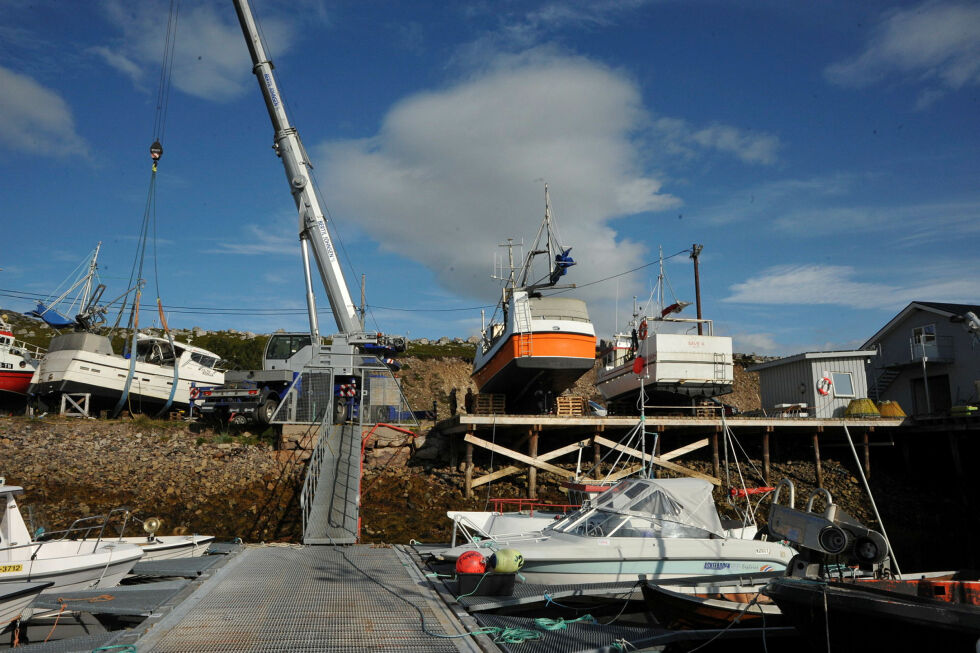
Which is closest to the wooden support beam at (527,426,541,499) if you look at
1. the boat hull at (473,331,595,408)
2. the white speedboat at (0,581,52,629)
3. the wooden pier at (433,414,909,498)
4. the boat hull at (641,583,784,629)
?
the wooden pier at (433,414,909,498)

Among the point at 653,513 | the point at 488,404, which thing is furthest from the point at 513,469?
the point at 653,513

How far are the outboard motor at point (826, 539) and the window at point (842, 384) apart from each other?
20.9m

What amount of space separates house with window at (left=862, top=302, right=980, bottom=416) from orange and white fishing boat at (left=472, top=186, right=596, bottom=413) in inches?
596

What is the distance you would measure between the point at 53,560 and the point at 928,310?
31.2 m

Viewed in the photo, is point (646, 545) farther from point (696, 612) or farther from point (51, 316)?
point (51, 316)

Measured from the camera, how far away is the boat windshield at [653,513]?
10.8m

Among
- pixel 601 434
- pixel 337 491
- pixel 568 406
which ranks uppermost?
pixel 568 406

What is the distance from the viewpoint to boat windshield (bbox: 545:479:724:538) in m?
10.8

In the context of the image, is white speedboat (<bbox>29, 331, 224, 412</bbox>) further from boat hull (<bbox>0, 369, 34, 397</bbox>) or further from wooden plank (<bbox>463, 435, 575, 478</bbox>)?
wooden plank (<bbox>463, 435, 575, 478</bbox>)

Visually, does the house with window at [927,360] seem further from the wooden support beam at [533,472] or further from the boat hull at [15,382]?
the boat hull at [15,382]

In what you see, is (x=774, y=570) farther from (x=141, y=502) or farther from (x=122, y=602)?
(x=141, y=502)

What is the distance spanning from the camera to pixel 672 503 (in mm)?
11062

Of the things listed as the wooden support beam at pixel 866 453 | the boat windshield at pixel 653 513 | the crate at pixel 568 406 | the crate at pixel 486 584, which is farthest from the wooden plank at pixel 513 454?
the crate at pixel 486 584

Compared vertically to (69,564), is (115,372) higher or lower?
higher
